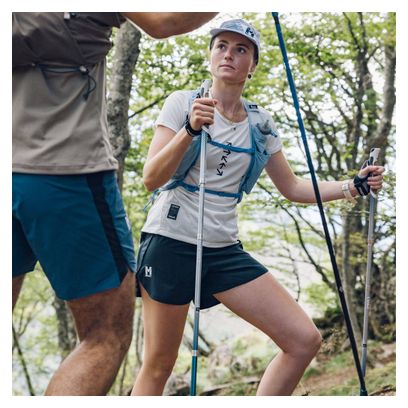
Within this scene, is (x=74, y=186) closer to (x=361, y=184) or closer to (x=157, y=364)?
(x=157, y=364)

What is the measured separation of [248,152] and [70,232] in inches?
64.0

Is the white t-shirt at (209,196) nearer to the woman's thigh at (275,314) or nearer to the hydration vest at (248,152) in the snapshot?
the hydration vest at (248,152)

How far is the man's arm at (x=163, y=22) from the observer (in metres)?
2.68

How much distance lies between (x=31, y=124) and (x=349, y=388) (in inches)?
291

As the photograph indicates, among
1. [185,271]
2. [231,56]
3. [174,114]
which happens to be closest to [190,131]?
[174,114]

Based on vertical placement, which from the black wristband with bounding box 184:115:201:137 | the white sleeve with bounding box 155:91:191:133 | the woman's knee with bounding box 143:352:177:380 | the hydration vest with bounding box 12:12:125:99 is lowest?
the woman's knee with bounding box 143:352:177:380

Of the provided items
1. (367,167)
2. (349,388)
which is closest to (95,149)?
(367,167)

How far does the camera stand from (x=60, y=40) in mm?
2682

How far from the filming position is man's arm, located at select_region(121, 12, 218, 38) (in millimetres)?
2682

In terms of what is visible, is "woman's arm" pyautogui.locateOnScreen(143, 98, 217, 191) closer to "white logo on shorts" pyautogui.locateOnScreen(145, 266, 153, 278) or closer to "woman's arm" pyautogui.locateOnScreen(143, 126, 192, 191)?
"woman's arm" pyautogui.locateOnScreen(143, 126, 192, 191)

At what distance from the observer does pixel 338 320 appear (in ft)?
39.3

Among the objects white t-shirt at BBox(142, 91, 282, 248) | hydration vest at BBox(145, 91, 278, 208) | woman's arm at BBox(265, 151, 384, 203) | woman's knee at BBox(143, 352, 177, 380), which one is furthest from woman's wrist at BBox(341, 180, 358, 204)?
woman's knee at BBox(143, 352, 177, 380)

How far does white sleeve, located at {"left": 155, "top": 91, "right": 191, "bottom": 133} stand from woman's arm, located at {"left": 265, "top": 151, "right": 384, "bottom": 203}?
728mm

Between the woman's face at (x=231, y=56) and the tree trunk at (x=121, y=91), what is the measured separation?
3.14 meters
